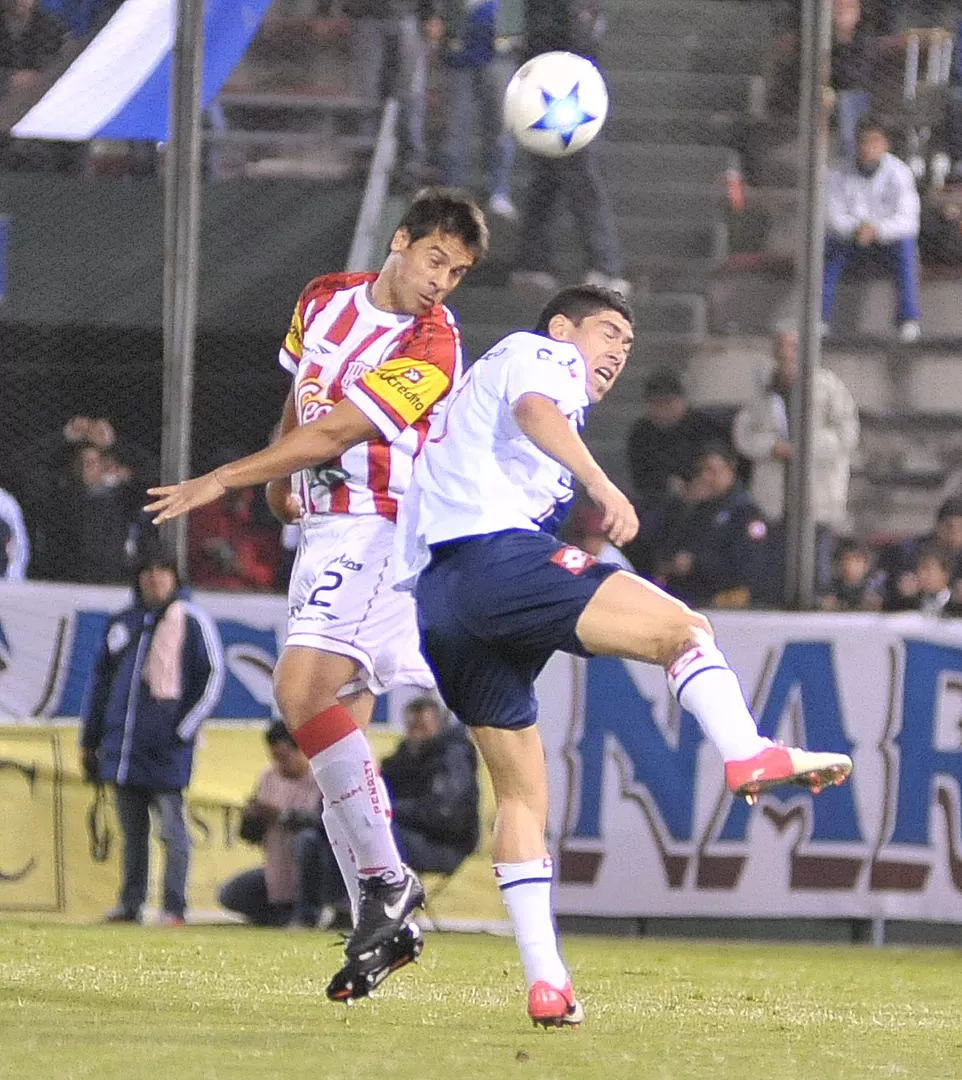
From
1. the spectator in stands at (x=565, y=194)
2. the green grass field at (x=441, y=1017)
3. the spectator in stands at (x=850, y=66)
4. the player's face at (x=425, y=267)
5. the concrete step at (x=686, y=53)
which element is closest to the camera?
the green grass field at (x=441, y=1017)

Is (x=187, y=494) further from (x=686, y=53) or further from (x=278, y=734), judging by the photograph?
(x=686, y=53)

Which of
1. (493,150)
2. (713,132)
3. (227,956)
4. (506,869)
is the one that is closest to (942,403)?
(713,132)

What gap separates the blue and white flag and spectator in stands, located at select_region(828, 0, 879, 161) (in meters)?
2.97

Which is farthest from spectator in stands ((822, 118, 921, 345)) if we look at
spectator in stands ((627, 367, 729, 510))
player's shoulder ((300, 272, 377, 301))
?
player's shoulder ((300, 272, 377, 301))

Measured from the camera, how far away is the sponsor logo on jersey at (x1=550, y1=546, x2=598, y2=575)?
516 centimetres

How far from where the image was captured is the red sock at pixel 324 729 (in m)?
6.16

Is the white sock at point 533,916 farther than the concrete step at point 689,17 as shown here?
No

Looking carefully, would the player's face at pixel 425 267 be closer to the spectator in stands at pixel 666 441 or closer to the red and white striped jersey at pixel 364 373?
the red and white striped jersey at pixel 364 373

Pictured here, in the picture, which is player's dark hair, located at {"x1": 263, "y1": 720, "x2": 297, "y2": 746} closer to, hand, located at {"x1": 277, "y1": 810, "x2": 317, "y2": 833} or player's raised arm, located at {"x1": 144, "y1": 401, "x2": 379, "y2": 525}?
hand, located at {"x1": 277, "y1": 810, "x2": 317, "y2": 833}

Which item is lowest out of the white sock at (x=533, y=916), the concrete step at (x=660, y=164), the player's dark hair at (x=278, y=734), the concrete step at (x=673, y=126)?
the player's dark hair at (x=278, y=734)

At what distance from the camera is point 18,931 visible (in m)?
9.05

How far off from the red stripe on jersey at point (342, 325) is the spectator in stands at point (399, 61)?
5.25 m

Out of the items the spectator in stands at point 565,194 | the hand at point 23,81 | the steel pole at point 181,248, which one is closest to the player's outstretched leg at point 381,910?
the steel pole at point 181,248

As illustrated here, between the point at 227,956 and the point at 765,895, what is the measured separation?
3494 mm
